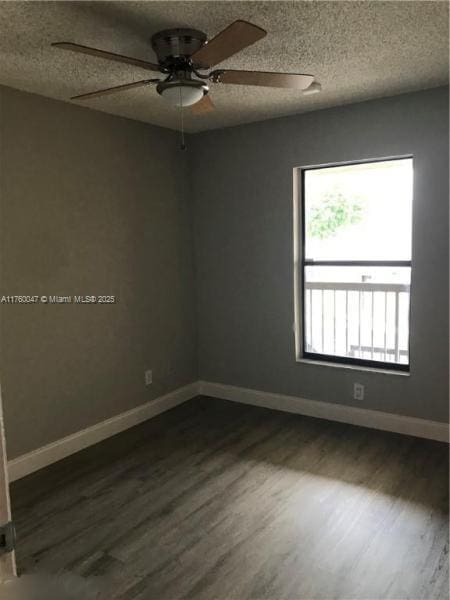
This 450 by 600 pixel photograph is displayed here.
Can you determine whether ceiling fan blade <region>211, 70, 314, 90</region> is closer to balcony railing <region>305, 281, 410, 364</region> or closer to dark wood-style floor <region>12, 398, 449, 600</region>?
balcony railing <region>305, 281, 410, 364</region>

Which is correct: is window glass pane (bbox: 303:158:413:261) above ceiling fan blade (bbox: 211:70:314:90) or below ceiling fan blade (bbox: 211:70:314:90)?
below

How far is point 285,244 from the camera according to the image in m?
4.16

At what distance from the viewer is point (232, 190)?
438 cm

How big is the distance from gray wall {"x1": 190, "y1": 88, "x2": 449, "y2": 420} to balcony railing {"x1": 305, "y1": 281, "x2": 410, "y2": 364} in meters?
0.34

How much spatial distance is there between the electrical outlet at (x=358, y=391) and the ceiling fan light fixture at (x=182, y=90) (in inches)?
102

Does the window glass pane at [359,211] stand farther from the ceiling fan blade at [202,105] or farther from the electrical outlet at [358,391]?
the ceiling fan blade at [202,105]

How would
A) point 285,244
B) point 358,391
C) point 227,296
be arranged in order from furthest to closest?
point 227,296
point 285,244
point 358,391

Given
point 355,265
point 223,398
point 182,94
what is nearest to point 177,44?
point 182,94

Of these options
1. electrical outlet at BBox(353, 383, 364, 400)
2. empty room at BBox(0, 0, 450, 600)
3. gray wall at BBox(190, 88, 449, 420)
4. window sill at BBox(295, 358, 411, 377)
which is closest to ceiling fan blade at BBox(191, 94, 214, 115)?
empty room at BBox(0, 0, 450, 600)

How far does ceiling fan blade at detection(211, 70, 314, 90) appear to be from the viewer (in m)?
2.26

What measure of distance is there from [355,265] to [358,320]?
0.67 meters

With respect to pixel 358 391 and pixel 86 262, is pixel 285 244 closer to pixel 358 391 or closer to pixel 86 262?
pixel 358 391

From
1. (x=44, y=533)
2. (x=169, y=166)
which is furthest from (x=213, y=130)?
(x=44, y=533)

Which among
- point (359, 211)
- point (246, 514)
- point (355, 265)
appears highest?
point (359, 211)
